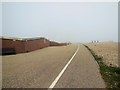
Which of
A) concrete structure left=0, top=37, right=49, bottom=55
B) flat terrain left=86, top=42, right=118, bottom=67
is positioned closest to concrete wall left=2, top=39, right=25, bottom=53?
concrete structure left=0, top=37, right=49, bottom=55

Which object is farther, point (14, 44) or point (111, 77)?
point (14, 44)

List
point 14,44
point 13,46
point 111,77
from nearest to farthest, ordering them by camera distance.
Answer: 1. point 111,77
2. point 13,46
3. point 14,44

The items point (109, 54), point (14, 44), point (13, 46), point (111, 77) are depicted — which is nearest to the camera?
point (111, 77)

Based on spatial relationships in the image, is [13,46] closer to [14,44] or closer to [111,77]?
[14,44]

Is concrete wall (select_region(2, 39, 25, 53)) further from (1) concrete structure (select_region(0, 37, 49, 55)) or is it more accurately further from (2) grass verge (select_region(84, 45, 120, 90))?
(2) grass verge (select_region(84, 45, 120, 90))

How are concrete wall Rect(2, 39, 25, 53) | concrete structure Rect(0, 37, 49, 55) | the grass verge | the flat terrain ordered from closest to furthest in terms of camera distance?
the grass verge
the flat terrain
concrete structure Rect(0, 37, 49, 55)
concrete wall Rect(2, 39, 25, 53)

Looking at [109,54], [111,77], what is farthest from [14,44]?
[111,77]

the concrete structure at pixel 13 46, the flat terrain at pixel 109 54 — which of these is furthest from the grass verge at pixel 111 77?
the concrete structure at pixel 13 46

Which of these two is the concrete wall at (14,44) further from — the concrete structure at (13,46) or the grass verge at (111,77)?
the grass verge at (111,77)

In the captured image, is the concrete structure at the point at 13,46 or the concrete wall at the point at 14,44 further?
the concrete wall at the point at 14,44

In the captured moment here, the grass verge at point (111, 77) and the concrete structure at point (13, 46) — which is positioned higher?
the concrete structure at point (13, 46)

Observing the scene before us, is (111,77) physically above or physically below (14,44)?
below

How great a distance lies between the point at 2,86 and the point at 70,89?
2587mm

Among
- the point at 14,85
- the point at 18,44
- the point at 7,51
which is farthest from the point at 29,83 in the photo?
the point at 18,44
